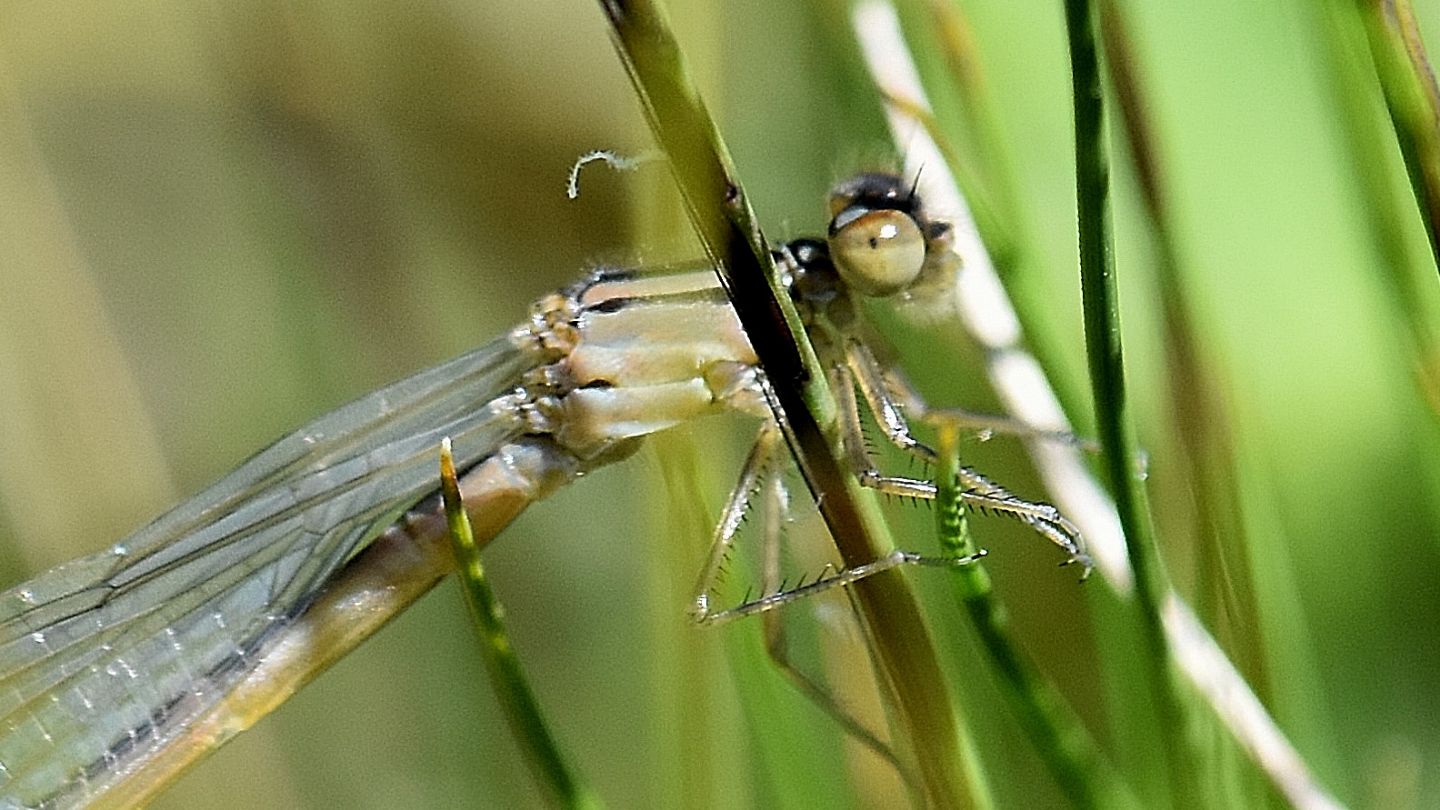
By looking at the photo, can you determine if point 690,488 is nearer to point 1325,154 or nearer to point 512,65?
point 1325,154

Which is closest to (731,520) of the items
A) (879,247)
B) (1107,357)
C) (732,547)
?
(732,547)

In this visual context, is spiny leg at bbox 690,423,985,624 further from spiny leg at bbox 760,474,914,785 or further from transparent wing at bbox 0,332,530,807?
transparent wing at bbox 0,332,530,807

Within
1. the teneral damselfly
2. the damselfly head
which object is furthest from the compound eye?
the teneral damselfly

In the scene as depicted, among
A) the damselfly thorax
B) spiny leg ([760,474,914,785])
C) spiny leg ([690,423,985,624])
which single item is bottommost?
spiny leg ([760,474,914,785])

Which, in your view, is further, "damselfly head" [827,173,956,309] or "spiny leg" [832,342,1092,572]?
"damselfly head" [827,173,956,309]

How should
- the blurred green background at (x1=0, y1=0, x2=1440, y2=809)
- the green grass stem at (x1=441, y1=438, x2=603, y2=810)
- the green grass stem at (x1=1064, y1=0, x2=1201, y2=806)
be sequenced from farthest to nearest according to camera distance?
the blurred green background at (x1=0, y1=0, x2=1440, y2=809), the green grass stem at (x1=441, y1=438, x2=603, y2=810), the green grass stem at (x1=1064, y1=0, x2=1201, y2=806)

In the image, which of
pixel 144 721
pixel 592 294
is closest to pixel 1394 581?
pixel 592 294
